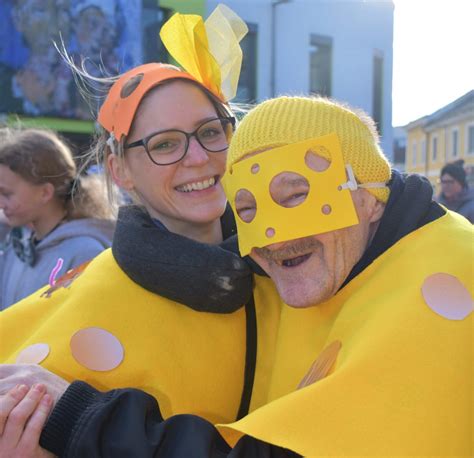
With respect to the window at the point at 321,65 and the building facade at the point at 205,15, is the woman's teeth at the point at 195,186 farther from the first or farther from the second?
the window at the point at 321,65

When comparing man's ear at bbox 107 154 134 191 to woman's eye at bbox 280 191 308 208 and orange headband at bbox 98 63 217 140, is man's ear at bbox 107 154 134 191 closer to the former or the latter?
orange headband at bbox 98 63 217 140

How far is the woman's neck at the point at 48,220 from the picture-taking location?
9.60ft

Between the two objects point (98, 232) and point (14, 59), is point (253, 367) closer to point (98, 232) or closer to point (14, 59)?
point (98, 232)

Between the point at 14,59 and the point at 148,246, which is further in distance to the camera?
the point at 14,59

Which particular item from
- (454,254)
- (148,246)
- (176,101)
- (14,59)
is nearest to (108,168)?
(176,101)

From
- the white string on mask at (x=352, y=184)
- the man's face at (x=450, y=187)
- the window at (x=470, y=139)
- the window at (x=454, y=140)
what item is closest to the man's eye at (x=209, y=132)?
the white string on mask at (x=352, y=184)

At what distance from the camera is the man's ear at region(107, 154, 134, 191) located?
74.9 inches

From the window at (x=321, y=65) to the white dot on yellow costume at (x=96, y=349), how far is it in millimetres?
11950

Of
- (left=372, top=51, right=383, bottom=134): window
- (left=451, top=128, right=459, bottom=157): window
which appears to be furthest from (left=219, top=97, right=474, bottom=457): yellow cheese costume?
(left=451, top=128, right=459, bottom=157): window

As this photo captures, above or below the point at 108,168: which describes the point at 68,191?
below

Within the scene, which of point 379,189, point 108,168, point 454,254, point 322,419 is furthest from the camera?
point 108,168

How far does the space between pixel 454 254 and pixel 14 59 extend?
8.57 m

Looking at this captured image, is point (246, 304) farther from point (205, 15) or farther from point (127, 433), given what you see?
point (205, 15)

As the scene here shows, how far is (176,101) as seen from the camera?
180 cm
